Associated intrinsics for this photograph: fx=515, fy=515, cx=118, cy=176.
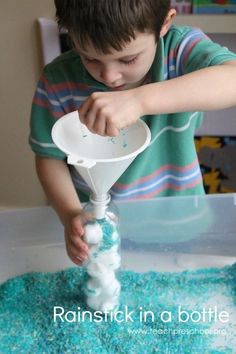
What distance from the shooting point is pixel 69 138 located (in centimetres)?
60

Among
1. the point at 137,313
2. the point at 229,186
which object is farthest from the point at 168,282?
the point at 229,186

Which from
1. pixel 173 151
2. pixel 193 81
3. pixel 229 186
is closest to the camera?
pixel 193 81

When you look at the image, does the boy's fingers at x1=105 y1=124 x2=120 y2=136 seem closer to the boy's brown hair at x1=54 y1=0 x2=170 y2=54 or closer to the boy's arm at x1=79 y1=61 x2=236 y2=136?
the boy's arm at x1=79 y1=61 x2=236 y2=136

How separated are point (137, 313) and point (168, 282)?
73 millimetres

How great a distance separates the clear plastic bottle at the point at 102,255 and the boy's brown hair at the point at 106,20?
0.18 m

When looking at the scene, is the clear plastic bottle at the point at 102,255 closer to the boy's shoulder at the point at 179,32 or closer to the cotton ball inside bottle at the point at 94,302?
the cotton ball inside bottle at the point at 94,302

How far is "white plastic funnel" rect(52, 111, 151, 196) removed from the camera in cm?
53

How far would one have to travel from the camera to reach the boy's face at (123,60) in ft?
1.89

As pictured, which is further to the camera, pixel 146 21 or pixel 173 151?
pixel 173 151

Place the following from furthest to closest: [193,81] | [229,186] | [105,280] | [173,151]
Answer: [229,186], [173,151], [105,280], [193,81]

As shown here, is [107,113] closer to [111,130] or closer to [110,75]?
[111,130]

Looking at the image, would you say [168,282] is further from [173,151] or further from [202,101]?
[202,101]

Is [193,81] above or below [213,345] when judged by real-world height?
above

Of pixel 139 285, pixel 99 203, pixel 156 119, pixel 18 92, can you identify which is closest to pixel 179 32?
pixel 156 119
